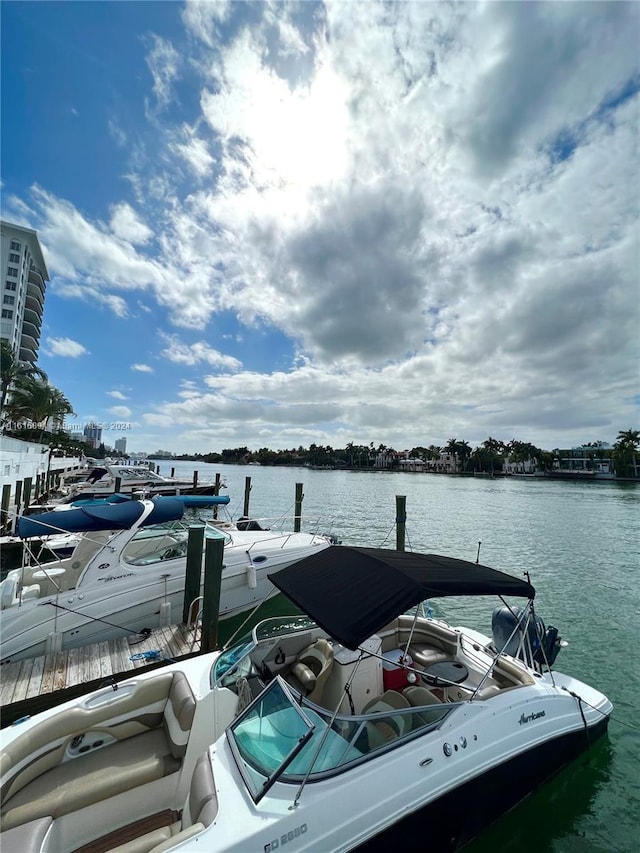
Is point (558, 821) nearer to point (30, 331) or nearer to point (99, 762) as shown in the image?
point (99, 762)

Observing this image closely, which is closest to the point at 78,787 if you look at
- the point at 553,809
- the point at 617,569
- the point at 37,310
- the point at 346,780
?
the point at 346,780

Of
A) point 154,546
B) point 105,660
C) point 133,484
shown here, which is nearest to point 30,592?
point 105,660

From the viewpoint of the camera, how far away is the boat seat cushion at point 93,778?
122 inches

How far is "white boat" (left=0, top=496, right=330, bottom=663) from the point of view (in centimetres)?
693

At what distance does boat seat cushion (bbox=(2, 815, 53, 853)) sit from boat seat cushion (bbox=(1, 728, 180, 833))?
0.31 ft

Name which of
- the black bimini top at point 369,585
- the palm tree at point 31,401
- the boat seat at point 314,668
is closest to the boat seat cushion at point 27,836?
the boat seat at point 314,668

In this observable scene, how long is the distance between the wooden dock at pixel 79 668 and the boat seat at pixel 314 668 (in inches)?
131

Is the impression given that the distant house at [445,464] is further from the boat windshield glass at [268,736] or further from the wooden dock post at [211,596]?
the boat windshield glass at [268,736]

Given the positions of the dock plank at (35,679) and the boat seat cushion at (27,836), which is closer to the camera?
Result: the boat seat cushion at (27,836)

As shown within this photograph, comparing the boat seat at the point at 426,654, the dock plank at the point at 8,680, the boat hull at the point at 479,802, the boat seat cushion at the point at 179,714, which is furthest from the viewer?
the dock plank at the point at 8,680

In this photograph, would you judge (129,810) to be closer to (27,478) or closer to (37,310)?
(27,478)

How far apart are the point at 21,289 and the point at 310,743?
7777 centimetres

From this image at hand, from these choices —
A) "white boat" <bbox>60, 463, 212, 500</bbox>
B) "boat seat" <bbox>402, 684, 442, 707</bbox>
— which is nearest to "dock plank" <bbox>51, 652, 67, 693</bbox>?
"boat seat" <bbox>402, 684, 442, 707</bbox>

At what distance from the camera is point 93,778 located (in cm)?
337
